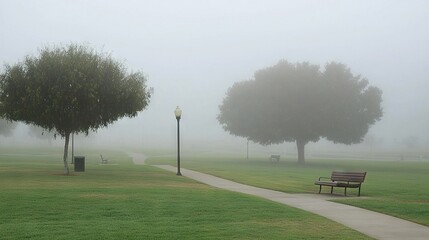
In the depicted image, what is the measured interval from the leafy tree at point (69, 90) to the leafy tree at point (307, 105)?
3176 centimetres

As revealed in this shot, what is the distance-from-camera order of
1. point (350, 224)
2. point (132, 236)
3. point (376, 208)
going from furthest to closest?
point (376, 208) < point (350, 224) < point (132, 236)

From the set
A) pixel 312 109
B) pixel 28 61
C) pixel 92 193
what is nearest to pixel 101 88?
pixel 28 61

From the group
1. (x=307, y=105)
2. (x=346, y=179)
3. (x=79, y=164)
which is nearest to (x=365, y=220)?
(x=346, y=179)

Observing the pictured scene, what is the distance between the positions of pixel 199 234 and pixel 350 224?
420cm

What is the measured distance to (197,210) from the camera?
14102 mm

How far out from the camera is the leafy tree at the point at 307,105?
59.6 metres

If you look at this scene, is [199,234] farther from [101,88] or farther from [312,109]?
[312,109]

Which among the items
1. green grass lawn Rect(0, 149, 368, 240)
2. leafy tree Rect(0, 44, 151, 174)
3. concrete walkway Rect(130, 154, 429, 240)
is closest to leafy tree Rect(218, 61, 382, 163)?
leafy tree Rect(0, 44, 151, 174)

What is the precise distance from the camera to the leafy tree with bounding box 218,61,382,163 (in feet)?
196

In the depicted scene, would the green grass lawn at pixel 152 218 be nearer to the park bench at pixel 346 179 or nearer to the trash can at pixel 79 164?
the park bench at pixel 346 179

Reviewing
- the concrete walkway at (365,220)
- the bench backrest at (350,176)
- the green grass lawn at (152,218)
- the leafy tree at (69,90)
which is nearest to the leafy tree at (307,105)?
the leafy tree at (69,90)

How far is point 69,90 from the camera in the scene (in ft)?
96.1

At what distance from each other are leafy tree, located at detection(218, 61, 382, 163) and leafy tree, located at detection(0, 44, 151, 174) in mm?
31763

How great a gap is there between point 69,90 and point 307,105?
3658cm
